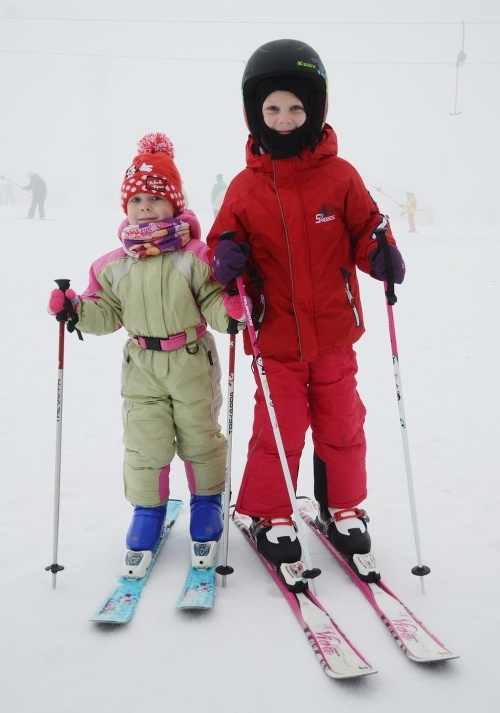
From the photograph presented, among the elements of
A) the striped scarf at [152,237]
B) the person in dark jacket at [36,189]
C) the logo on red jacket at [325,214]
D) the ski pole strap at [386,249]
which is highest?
the person in dark jacket at [36,189]

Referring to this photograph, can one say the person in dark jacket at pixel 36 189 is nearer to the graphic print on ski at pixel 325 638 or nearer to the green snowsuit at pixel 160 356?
the green snowsuit at pixel 160 356

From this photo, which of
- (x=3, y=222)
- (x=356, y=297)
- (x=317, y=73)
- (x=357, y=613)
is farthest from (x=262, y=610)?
(x=3, y=222)

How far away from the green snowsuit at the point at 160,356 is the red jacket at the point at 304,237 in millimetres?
231

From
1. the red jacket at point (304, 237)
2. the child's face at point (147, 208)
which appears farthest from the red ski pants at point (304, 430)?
the child's face at point (147, 208)

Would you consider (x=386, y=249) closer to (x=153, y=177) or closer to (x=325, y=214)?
(x=325, y=214)

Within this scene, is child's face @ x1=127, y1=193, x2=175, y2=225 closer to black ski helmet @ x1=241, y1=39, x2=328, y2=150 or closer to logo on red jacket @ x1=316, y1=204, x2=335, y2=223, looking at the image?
black ski helmet @ x1=241, y1=39, x2=328, y2=150

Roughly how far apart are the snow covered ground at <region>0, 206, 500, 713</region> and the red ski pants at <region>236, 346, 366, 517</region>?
0.33m

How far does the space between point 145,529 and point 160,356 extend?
0.84 meters

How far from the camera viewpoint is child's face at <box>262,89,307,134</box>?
2.31 metres

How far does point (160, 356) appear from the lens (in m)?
2.54

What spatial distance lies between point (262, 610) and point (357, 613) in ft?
1.28

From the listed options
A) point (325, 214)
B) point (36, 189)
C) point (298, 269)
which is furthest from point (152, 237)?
point (36, 189)

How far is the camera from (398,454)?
151 inches

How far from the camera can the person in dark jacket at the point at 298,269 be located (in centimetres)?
233
